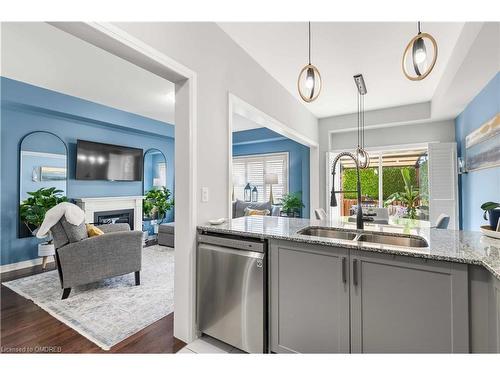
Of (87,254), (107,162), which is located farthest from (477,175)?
(107,162)

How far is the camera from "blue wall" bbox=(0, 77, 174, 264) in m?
3.52

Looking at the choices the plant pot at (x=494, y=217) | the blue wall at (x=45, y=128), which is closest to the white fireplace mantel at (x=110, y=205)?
the blue wall at (x=45, y=128)

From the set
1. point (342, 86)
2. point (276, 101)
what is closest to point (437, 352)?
point (276, 101)

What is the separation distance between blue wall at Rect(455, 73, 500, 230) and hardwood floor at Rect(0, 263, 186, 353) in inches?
144

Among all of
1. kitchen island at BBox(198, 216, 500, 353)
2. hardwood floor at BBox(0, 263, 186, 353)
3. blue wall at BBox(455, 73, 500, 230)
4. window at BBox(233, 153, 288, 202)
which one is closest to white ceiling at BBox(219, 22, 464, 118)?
blue wall at BBox(455, 73, 500, 230)

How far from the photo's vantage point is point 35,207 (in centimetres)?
363

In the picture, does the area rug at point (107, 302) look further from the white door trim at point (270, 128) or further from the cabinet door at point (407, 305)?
the cabinet door at point (407, 305)

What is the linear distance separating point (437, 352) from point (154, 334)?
193 centimetres

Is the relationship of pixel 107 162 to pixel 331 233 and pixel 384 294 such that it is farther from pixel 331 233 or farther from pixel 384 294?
pixel 384 294

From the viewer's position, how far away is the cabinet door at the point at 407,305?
44.2 inches

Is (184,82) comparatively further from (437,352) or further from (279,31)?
(437,352)

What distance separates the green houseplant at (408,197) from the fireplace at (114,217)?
221 inches

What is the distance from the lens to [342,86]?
12.2ft

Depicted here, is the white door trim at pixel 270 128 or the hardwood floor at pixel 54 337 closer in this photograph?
the hardwood floor at pixel 54 337
